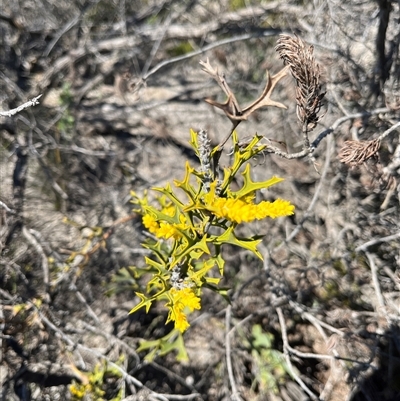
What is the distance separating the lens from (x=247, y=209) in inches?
49.9

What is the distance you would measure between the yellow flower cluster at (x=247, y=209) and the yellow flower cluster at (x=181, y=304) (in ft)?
0.98

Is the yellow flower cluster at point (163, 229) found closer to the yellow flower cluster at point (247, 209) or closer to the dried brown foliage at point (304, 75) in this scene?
the yellow flower cluster at point (247, 209)

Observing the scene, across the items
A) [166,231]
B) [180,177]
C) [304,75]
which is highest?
[180,177]

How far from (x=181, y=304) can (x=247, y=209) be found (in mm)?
429

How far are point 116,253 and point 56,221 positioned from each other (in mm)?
506

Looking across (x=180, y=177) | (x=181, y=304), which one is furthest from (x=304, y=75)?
(x=180, y=177)

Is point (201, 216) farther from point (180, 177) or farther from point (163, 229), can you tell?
point (180, 177)

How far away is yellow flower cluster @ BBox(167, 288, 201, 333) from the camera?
138cm

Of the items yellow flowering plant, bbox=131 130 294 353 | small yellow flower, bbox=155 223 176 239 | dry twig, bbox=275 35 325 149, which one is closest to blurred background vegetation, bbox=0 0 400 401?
dry twig, bbox=275 35 325 149

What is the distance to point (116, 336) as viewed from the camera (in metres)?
2.51

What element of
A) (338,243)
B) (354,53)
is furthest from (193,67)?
(338,243)

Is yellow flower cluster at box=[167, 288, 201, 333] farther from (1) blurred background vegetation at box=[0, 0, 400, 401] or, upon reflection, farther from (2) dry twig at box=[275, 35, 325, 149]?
(2) dry twig at box=[275, 35, 325, 149]

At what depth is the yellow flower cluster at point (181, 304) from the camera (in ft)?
4.53

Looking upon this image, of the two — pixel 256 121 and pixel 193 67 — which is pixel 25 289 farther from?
pixel 193 67
